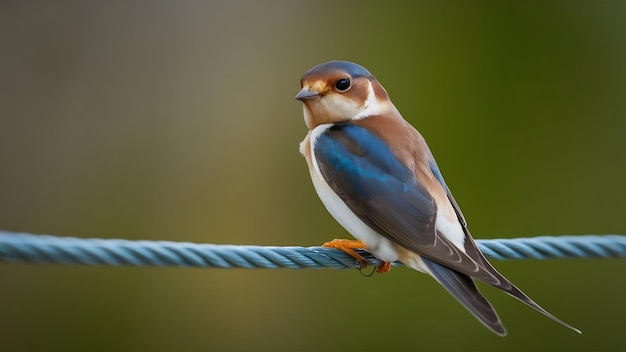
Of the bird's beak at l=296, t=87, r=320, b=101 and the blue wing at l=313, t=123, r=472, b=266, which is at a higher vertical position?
the bird's beak at l=296, t=87, r=320, b=101

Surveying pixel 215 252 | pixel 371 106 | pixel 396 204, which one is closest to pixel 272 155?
pixel 371 106

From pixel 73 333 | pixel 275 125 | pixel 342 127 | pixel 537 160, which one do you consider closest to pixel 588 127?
pixel 537 160

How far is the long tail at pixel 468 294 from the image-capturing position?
8.09ft

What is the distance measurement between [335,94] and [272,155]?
92.3 inches

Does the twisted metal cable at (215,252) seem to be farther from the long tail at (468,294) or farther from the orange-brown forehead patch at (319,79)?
the orange-brown forehead patch at (319,79)

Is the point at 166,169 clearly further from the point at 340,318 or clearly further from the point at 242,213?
the point at 340,318

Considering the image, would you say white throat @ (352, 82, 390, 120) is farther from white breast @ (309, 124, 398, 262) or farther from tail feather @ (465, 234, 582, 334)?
tail feather @ (465, 234, 582, 334)

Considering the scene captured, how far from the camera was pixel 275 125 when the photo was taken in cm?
570

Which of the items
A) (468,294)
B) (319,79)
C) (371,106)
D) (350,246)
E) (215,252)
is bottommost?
(468,294)

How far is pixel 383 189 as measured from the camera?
289cm

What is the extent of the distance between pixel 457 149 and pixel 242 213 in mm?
1295

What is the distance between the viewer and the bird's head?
10.6ft

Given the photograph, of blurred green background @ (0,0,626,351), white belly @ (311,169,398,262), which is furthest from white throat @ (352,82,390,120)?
blurred green background @ (0,0,626,351)

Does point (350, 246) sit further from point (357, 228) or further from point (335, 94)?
point (335, 94)
